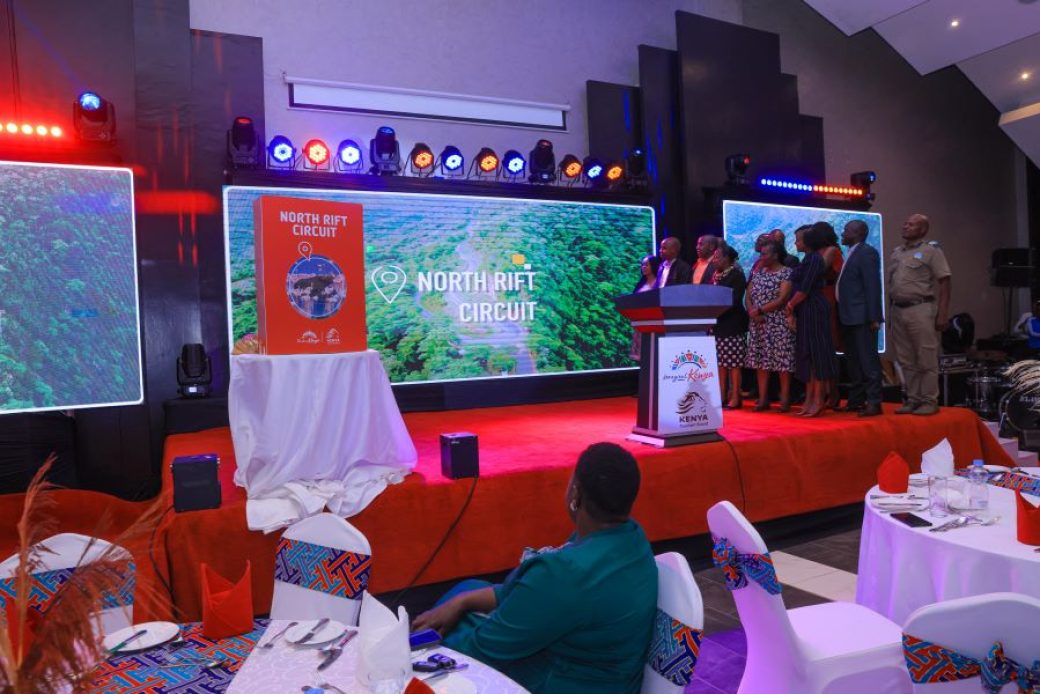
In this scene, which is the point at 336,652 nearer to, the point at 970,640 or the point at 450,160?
the point at 970,640

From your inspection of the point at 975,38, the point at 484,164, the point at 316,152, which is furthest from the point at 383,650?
the point at 975,38

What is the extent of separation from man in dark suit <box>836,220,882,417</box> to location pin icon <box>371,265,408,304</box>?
11.8 feet

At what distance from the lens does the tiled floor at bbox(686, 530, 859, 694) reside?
8.46ft

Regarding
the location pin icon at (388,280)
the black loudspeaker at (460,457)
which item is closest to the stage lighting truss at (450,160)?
the location pin icon at (388,280)

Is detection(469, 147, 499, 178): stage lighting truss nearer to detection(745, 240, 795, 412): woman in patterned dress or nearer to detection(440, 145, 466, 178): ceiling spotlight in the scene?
detection(440, 145, 466, 178): ceiling spotlight

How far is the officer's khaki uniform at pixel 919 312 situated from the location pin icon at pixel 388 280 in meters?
3.97

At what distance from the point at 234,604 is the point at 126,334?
432 centimetres

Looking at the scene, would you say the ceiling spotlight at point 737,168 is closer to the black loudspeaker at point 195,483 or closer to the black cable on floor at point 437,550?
the black cable on floor at point 437,550

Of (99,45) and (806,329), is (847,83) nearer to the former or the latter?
(806,329)

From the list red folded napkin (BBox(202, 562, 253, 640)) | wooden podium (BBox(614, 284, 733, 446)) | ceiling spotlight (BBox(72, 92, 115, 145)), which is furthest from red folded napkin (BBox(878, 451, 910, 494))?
ceiling spotlight (BBox(72, 92, 115, 145))

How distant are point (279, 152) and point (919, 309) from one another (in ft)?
16.6

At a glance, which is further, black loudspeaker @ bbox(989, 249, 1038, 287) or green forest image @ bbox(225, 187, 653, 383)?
black loudspeaker @ bbox(989, 249, 1038, 287)

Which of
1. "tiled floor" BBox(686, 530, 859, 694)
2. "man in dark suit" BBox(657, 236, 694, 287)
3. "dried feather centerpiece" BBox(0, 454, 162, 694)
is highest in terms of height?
"man in dark suit" BBox(657, 236, 694, 287)

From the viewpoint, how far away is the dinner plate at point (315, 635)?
1439mm
